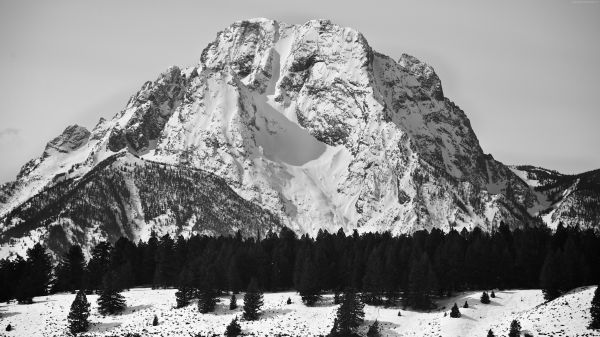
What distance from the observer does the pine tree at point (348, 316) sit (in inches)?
4801

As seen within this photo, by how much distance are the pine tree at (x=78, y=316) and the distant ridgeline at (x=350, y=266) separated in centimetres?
952

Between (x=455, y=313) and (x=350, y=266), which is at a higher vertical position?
(x=350, y=266)

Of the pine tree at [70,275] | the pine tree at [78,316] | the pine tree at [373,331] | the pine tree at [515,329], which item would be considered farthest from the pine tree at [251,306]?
the pine tree at [70,275]

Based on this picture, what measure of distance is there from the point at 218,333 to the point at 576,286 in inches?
2508

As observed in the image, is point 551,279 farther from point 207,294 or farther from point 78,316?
point 78,316

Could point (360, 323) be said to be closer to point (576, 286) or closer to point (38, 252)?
point (576, 286)

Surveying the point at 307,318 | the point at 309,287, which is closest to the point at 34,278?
the point at 309,287

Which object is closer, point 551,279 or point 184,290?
point 551,279

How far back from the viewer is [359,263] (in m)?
154

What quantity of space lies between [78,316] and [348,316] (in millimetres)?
47272

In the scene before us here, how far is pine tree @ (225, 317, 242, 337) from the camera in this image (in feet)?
412

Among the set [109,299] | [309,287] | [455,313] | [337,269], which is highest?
[337,269]

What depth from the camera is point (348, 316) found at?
122m

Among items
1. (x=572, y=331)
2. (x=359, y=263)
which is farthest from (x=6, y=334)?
(x=572, y=331)
